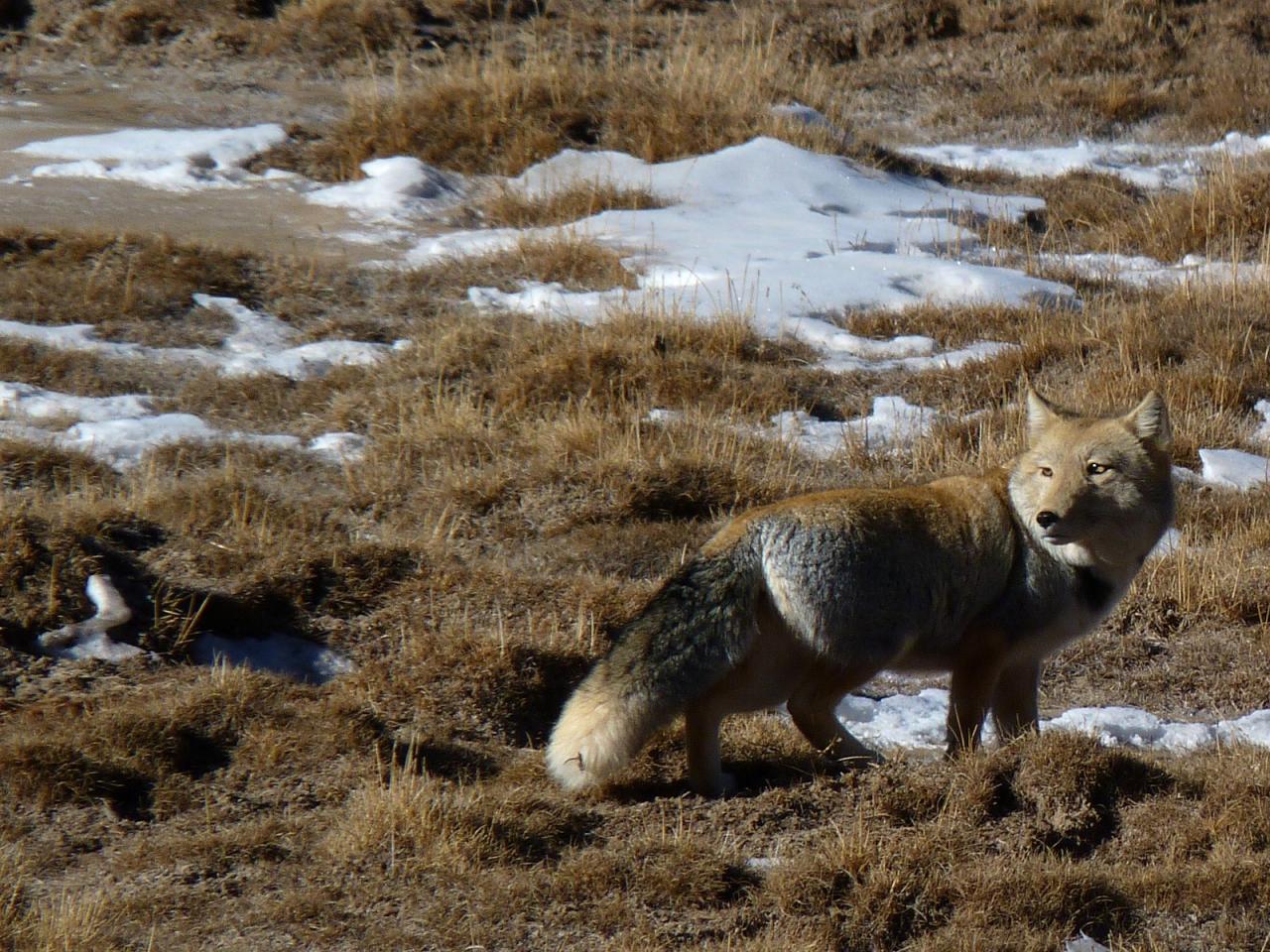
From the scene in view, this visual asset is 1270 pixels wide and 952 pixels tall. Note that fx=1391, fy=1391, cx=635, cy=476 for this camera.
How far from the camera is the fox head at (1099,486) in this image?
5645 millimetres

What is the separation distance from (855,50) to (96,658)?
52.8 feet

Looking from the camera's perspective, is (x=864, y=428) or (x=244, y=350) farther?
(x=244, y=350)

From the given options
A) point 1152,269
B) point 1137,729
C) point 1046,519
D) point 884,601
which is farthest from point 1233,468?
point 884,601

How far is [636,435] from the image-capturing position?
9.00 metres

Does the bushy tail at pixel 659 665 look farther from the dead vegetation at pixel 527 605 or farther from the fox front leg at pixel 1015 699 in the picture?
the fox front leg at pixel 1015 699

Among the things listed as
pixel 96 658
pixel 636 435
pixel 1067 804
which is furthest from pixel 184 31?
pixel 1067 804

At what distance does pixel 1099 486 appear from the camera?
577cm

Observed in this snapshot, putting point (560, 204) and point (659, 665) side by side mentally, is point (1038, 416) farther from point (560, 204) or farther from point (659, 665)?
point (560, 204)

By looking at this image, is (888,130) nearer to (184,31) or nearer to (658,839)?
(184,31)

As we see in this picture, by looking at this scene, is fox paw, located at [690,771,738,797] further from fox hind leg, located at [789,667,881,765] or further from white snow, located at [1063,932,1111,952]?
white snow, located at [1063,932,1111,952]

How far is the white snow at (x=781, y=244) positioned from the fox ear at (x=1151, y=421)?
5041mm

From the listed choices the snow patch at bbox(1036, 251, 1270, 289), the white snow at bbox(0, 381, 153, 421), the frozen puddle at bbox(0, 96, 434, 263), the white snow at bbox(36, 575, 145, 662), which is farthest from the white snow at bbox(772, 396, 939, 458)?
the frozen puddle at bbox(0, 96, 434, 263)

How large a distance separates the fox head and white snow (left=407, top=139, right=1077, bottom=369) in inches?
199

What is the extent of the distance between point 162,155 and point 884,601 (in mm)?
11803
